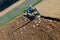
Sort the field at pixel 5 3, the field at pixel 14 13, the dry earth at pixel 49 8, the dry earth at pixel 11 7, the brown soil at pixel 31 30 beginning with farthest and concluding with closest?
the field at pixel 5 3, the dry earth at pixel 11 7, the field at pixel 14 13, the dry earth at pixel 49 8, the brown soil at pixel 31 30

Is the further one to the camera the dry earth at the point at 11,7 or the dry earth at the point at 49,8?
the dry earth at the point at 11,7

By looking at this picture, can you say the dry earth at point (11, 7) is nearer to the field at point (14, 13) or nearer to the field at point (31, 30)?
the field at point (14, 13)

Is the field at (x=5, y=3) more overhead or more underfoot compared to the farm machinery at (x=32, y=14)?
more underfoot

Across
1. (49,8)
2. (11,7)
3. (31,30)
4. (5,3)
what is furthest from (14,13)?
(31,30)

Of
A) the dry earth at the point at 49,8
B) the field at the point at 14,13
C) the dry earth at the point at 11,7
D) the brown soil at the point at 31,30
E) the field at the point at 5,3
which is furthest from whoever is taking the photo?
the field at the point at 5,3

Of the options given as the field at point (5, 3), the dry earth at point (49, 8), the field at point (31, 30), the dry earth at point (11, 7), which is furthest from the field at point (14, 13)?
the field at point (5, 3)
